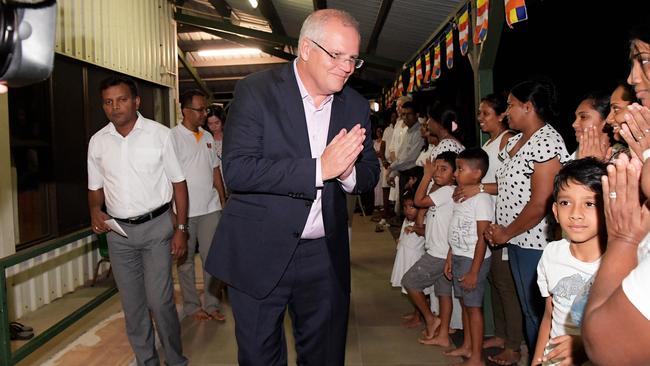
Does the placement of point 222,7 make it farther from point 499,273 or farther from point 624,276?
point 624,276

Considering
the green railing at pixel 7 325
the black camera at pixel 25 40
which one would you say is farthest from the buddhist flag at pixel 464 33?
the black camera at pixel 25 40

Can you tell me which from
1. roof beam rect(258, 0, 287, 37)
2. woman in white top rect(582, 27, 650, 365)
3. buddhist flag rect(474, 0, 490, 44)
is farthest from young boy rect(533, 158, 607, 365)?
roof beam rect(258, 0, 287, 37)

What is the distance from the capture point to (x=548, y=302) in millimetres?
1930

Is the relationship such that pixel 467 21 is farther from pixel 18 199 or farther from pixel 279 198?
pixel 18 199

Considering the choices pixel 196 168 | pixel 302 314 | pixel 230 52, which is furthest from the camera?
pixel 230 52

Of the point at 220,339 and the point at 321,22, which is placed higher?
the point at 321,22

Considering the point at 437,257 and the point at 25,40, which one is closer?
the point at 25,40

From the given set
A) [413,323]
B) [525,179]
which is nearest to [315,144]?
[525,179]

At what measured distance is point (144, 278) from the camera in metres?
2.94

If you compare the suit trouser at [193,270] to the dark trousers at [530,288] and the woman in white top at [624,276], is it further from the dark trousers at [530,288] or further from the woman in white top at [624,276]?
the woman in white top at [624,276]

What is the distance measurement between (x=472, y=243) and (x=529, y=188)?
0.61 m

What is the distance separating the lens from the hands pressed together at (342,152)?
1.72 meters

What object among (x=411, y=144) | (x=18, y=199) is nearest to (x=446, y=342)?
(x=411, y=144)

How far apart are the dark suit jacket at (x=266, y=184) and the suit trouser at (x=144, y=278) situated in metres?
1.04
